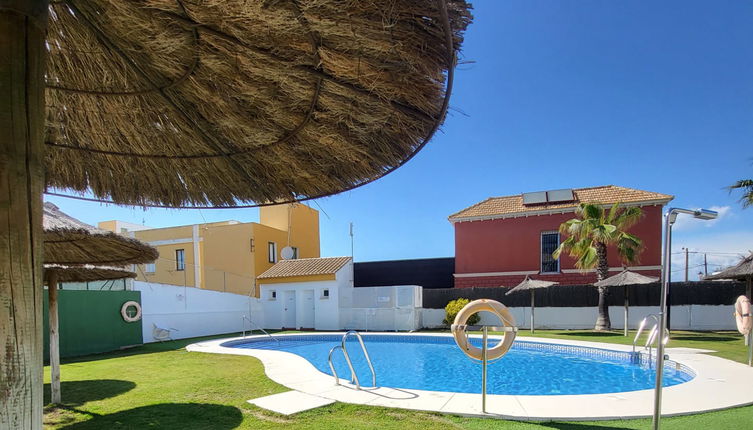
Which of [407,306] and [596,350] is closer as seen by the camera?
[596,350]

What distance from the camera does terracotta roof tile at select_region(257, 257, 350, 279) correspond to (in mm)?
19469

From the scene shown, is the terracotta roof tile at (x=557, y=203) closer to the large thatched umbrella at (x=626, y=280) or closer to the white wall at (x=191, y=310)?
the large thatched umbrella at (x=626, y=280)

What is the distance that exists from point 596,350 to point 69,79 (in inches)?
514

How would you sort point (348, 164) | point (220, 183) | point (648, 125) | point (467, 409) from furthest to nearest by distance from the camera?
point (648, 125), point (467, 409), point (220, 183), point (348, 164)

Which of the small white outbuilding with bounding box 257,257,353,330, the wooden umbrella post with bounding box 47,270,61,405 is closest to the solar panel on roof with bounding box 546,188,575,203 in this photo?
the small white outbuilding with bounding box 257,257,353,330

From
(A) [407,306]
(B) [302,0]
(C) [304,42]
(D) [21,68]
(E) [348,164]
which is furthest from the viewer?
(A) [407,306]

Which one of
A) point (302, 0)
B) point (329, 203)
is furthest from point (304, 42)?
point (329, 203)

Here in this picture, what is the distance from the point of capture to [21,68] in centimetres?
144

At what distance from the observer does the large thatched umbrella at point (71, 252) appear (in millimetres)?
5208

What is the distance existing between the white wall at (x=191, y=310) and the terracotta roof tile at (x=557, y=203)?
11.5 meters

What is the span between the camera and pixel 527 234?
821 inches

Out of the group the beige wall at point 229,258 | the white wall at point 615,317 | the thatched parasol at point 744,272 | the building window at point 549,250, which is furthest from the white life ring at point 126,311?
the thatched parasol at point 744,272

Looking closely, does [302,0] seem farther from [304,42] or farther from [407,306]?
[407,306]

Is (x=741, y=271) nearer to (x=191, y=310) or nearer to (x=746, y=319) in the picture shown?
(x=746, y=319)
